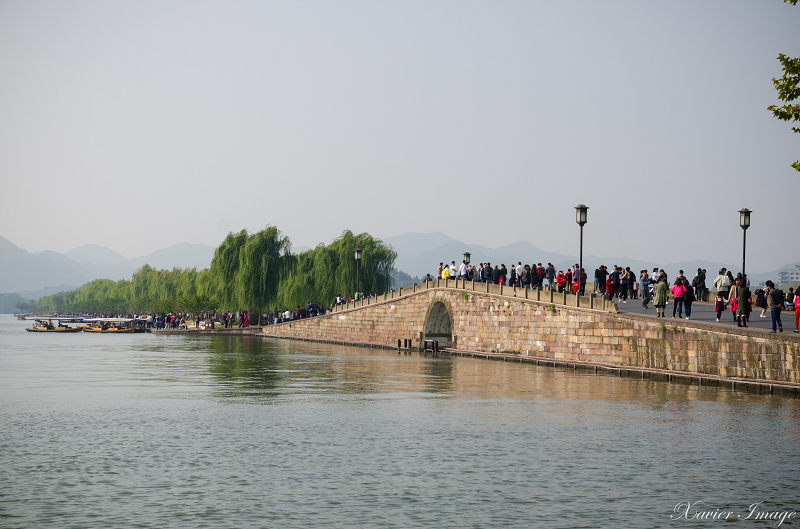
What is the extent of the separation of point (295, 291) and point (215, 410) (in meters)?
44.8

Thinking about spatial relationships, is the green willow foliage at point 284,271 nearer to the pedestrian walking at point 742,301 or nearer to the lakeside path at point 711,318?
the lakeside path at point 711,318

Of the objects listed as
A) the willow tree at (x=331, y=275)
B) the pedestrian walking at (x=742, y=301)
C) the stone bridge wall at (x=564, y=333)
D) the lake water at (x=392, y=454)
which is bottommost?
the lake water at (x=392, y=454)

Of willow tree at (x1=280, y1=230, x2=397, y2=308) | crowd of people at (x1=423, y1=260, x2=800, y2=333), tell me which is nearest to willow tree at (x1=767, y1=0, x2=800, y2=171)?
crowd of people at (x1=423, y1=260, x2=800, y2=333)

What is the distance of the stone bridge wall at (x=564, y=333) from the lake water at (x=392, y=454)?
1.24m

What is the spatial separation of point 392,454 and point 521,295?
2232cm

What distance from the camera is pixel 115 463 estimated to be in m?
12.8

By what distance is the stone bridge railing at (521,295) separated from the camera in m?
30.0

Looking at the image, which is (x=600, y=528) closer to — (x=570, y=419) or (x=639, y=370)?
(x=570, y=419)

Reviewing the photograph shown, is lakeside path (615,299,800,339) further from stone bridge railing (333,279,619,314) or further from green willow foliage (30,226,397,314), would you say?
green willow foliage (30,226,397,314)

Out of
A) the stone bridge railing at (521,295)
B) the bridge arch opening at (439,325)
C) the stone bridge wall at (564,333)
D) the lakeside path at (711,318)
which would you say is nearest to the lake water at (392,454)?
the stone bridge wall at (564,333)

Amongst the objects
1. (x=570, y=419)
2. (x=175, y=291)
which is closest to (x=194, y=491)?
(x=570, y=419)

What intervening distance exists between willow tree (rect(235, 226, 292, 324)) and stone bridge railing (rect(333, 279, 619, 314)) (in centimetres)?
1428

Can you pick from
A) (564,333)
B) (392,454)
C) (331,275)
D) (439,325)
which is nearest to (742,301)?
(564,333)

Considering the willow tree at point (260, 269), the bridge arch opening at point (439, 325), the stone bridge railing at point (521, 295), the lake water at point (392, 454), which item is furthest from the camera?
the willow tree at point (260, 269)
